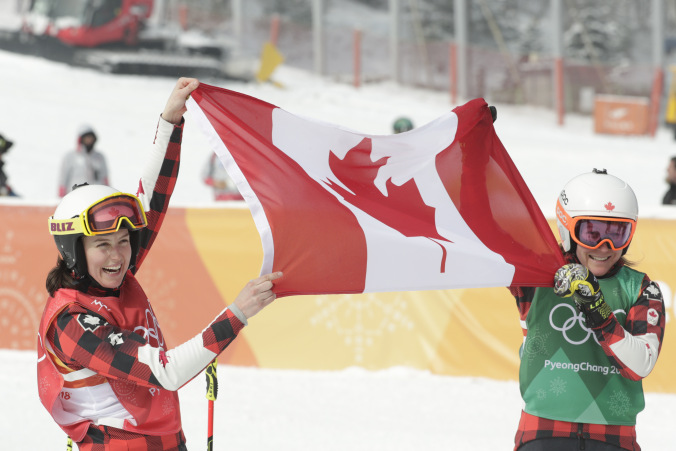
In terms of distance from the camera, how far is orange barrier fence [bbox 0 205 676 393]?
736 centimetres

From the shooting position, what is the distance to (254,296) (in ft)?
9.98

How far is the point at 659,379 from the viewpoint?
7.00 metres

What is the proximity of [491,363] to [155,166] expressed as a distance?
14.4ft

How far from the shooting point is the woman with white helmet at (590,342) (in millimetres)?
3330

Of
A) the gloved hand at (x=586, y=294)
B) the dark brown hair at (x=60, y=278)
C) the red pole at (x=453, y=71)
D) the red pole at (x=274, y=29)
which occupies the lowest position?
the gloved hand at (x=586, y=294)

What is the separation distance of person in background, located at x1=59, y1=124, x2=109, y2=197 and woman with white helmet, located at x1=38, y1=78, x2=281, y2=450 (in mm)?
7908

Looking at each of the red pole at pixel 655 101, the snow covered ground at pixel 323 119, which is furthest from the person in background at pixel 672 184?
the red pole at pixel 655 101

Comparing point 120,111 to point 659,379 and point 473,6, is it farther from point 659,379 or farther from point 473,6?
point 659,379

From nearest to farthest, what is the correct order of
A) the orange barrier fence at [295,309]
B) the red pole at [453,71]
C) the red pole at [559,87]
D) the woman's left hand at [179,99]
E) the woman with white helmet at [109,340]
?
1. the woman with white helmet at [109,340]
2. the woman's left hand at [179,99]
3. the orange barrier fence at [295,309]
4. the red pole at [559,87]
5. the red pole at [453,71]

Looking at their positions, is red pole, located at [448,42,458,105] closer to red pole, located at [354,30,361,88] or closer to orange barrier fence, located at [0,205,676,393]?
red pole, located at [354,30,361,88]

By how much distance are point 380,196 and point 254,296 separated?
0.95 m

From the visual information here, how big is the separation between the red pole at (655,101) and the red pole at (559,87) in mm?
2168

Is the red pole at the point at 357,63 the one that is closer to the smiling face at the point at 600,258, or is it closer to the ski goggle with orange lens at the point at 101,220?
the smiling face at the point at 600,258

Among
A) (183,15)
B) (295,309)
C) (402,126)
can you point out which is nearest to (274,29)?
(183,15)
